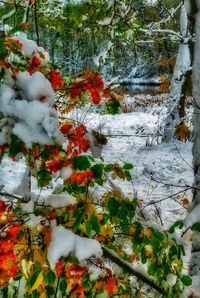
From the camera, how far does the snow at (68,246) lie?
1.67 meters

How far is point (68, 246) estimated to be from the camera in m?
1.69

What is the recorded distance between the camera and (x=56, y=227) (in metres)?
1.79

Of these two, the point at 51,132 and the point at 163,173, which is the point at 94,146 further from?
the point at 163,173

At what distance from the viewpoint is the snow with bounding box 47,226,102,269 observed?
5.49 feet

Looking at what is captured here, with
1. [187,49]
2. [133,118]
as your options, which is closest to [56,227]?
[187,49]

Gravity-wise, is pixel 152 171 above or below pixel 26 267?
below

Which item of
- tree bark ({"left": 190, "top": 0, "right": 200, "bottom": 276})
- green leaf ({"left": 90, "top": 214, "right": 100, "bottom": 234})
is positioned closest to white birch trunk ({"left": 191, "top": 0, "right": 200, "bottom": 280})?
tree bark ({"left": 190, "top": 0, "right": 200, "bottom": 276})

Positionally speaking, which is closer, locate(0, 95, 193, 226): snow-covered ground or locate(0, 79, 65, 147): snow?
locate(0, 79, 65, 147): snow

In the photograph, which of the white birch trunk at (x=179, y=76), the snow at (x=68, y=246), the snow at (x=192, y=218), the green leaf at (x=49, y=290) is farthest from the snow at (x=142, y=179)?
the white birch trunk at (x=179, y=76)

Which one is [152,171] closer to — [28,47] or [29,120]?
[28,47]

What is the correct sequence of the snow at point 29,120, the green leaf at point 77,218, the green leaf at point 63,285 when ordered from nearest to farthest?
the snow at point 29,120 < the green leaf at point 77,218 < the green leaf at point 63,285

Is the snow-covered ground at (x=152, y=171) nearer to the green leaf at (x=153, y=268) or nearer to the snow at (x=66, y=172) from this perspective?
the green leaf at (x=153, y=268)

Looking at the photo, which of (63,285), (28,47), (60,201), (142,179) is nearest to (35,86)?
(28,47)

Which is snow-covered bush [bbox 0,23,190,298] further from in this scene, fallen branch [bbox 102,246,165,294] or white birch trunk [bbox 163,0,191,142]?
white birch trunk [bbox 163,0,191,142]
